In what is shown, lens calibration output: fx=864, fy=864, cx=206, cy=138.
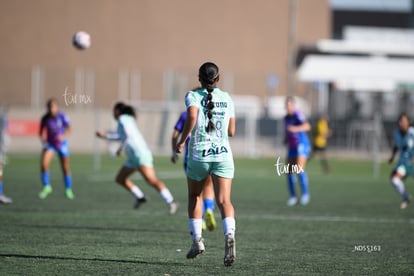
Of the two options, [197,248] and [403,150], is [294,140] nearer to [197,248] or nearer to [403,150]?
[403,150]

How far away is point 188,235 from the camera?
1259cm

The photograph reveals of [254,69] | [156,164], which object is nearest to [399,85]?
[254,69]

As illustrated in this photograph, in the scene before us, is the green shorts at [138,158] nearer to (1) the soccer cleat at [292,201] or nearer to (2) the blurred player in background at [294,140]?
(2) the blurred player in background at [294,140]

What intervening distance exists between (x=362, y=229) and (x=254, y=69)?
1483 inches

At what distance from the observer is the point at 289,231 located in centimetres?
1342

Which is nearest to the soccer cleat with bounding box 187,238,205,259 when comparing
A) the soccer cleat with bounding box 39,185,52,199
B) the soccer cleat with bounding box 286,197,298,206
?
the soccer cleat with bounding box 286,197,298,206

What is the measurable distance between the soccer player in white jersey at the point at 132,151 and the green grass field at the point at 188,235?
20.1 inches

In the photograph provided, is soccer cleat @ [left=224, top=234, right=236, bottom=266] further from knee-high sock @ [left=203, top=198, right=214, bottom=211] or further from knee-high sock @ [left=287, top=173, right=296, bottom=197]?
knee-high sock @ [left=287, top=173, right=296, bottom=197]

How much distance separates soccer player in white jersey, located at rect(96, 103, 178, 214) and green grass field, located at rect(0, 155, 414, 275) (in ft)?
1.67

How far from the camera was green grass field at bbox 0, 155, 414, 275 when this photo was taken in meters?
9.62

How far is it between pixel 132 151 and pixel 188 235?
337 cm

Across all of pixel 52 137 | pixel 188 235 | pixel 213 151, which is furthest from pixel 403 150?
pixel 213 151

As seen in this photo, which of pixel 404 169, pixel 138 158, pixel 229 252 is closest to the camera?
pixel 229 252

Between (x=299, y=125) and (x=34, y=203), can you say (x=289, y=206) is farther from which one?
(x=34, y=203)
